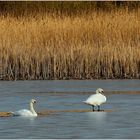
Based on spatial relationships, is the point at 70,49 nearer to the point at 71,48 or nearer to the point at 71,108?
the point at 71,48

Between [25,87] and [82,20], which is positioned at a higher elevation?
[82,20]

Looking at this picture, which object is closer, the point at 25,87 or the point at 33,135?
the point at 33,135

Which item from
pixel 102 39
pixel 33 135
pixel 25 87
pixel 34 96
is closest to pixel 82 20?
pixel 102 39

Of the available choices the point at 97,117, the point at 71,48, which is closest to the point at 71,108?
the point at 97,117

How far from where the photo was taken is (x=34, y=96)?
15.7 meters

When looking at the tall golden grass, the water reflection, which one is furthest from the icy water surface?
the tall golden grass

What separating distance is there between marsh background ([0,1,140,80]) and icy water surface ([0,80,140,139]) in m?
0.65

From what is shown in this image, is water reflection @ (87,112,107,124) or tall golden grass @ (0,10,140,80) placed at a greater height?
tall golden grass @ (0,10,140,80)

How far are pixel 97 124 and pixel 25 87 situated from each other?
6.10 metres

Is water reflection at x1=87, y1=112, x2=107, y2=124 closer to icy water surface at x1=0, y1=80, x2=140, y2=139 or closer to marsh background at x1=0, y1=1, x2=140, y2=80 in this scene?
icy water surface at x1=0, y1=80, x2=140, y2=139

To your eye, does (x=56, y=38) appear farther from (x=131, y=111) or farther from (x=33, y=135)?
(x=33, y=135)

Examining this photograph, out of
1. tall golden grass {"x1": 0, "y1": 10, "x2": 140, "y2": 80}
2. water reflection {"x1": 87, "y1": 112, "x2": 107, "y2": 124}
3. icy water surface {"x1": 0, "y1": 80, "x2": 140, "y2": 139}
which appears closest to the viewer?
icy water surface {"x1": 0, "y1": 80, "x2": 140, "y2": 139}

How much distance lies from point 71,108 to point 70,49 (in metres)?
6.04

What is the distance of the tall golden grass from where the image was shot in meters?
18.9
